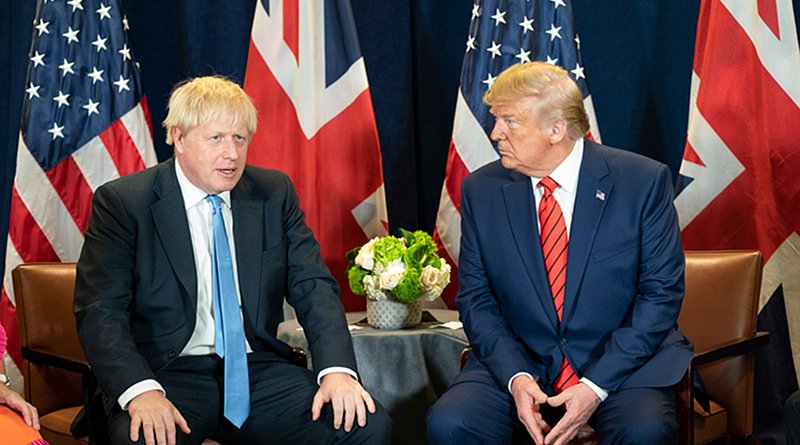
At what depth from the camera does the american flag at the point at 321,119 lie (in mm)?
5133

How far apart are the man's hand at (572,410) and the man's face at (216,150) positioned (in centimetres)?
123

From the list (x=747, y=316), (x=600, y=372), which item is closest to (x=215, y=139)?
(x=600, y=372)

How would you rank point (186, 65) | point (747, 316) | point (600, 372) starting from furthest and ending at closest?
point (186, 65) < point (747, 316) < point (600, 372)

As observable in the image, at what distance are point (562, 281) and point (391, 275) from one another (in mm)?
845

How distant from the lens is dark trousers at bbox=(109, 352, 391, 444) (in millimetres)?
3148

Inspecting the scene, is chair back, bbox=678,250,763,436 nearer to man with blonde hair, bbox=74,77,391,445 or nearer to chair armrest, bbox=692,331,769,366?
chair armrest, bbox=692,331,769,366

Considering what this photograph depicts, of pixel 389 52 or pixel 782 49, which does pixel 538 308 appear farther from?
pixel 389 52

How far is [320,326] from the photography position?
3.33m

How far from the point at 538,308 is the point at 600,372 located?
30 centimetres

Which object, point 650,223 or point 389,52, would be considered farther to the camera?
point 389,52

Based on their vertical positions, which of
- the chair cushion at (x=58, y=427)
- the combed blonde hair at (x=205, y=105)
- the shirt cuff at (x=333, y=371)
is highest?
the combed blonde hair at (x=205, y=105)

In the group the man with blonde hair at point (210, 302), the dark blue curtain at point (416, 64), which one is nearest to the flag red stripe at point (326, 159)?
the dark blue curtain at point (416, 64)

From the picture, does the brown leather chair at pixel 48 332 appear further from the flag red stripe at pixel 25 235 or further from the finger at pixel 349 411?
the finger at pixel 349 411

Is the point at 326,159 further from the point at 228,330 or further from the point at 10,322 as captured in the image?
the point at 228,330
